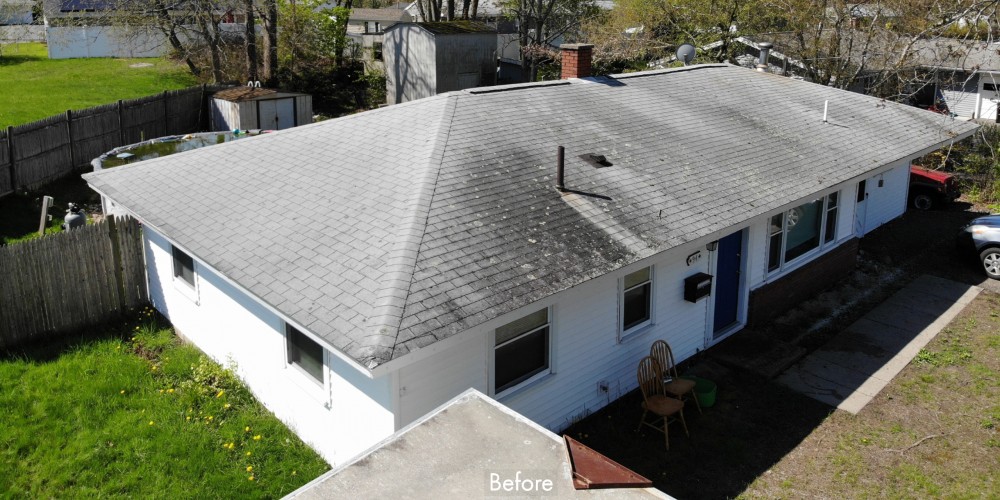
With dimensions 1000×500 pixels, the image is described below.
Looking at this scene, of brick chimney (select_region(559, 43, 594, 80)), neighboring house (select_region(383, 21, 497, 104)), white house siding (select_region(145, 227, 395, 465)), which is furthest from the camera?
neighboring house (select_region(383, 21, 497, 104))

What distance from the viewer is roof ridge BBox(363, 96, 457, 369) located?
750 cm

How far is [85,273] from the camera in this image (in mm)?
12758

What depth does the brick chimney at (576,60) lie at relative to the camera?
1664 centimetres

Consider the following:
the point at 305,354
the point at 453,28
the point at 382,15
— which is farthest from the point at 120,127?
the point at 382,15

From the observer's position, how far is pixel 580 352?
415 inches

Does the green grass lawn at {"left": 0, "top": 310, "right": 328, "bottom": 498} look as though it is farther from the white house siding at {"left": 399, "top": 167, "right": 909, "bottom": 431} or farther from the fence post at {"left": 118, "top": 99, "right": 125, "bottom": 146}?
the fence post at {"left": 118, "top": 99, "right": 125, "bottom": 146}

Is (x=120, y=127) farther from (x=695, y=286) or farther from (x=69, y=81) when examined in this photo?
(x=695, y=286)

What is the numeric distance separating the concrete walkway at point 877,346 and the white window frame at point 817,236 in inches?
59.4

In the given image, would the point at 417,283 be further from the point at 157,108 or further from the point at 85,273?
the point at 157,108

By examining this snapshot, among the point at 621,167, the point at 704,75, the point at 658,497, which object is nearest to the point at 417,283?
the point at 658,497

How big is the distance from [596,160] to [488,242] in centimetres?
348

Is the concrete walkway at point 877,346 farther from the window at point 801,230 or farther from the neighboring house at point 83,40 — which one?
the neighboring house at point 83,40

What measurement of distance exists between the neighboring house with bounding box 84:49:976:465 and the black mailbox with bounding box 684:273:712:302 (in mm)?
31

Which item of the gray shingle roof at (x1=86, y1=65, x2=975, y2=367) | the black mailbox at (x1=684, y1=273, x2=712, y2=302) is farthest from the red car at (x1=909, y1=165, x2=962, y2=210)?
the black mailbox at (x1=684, y1=273, x2=712, y2=302)
